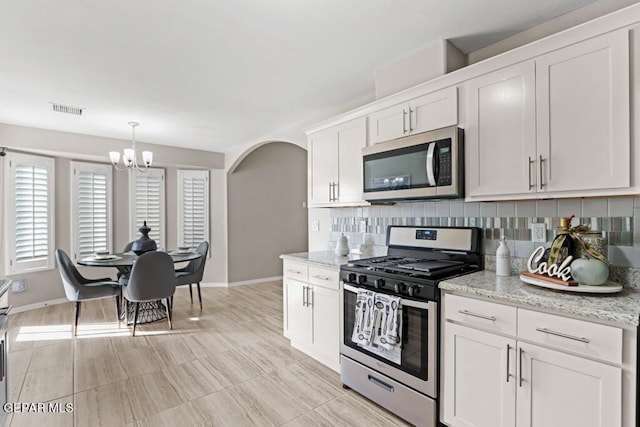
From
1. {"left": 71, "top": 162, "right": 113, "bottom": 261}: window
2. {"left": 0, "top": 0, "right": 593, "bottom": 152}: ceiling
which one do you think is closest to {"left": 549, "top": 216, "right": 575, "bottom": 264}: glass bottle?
{"left": 0, "top": 0, "right": 593, "bottom": 152}: ceiling

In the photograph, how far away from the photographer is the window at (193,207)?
18.7 feet

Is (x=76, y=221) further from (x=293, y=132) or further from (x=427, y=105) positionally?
(x=427, y=105)

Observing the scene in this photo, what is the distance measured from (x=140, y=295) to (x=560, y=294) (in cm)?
373

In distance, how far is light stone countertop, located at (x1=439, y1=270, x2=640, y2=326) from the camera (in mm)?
1291

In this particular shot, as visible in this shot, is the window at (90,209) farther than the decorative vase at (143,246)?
Yes

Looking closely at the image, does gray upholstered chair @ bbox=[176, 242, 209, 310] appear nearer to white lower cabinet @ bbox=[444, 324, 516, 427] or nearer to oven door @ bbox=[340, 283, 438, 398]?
oven door @ bbox=[340, 283, 438, 398]

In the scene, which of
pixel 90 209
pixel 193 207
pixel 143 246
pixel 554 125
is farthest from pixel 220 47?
pixel 90 209

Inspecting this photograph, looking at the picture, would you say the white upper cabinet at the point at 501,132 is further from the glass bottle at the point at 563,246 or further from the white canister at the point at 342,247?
the white canister at the point at 342,247

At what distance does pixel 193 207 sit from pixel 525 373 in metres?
5.43

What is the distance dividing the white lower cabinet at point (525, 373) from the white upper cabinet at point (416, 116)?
119 centimetres

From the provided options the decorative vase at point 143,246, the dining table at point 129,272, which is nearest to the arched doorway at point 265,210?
the dining table at point 129,272

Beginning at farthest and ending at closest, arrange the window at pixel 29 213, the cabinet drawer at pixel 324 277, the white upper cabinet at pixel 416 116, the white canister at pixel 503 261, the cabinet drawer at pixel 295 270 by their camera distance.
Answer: the window at pixel 29 213, the cabinet drawer at pixel 295 270, the cabinet drawer at pixel 324 277, the white upper cabinet at pixel 416 116, the white canister at pixel 503 261

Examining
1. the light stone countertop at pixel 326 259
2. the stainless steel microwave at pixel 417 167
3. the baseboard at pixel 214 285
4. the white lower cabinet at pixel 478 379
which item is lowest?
the baseboard at pixel 214 285

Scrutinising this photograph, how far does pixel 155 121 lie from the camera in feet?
13.0
